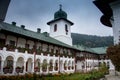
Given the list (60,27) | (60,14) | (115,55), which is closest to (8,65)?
(115,55)

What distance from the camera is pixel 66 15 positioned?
4172 centimetres

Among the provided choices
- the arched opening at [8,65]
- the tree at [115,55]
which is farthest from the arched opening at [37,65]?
the tree at [115,55]

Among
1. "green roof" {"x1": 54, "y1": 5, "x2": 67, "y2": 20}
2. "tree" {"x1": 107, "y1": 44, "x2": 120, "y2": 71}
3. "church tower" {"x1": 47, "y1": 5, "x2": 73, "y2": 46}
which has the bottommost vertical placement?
"tree" {"x1": 107, "y1": 44, "x2": 120, "y2": 71}

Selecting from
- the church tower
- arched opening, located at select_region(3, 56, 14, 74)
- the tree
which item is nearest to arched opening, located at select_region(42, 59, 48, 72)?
arched opening, located at select_region(3, 56, 14, 74)

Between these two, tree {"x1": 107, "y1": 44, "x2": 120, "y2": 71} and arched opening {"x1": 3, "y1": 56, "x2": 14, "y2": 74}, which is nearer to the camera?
tree {"x1": 107, "y1": 44, "x2": 120, "y2": 71}

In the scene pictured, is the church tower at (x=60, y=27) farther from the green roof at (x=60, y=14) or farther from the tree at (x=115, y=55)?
the tree at (x=115, y=55)

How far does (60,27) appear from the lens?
3906 centimetres

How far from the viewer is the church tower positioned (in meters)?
39.3

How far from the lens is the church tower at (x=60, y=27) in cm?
3928

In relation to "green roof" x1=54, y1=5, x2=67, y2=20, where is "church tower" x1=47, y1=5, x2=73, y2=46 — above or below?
below

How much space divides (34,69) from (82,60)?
71.6 feet

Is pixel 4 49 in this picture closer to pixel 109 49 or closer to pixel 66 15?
pixel 109 49

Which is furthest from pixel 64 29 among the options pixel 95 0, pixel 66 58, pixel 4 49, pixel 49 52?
pixel 95 0

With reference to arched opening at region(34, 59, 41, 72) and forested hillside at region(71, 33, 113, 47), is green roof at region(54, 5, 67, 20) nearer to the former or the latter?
arched opening at region(34, 59, 41, 72)
